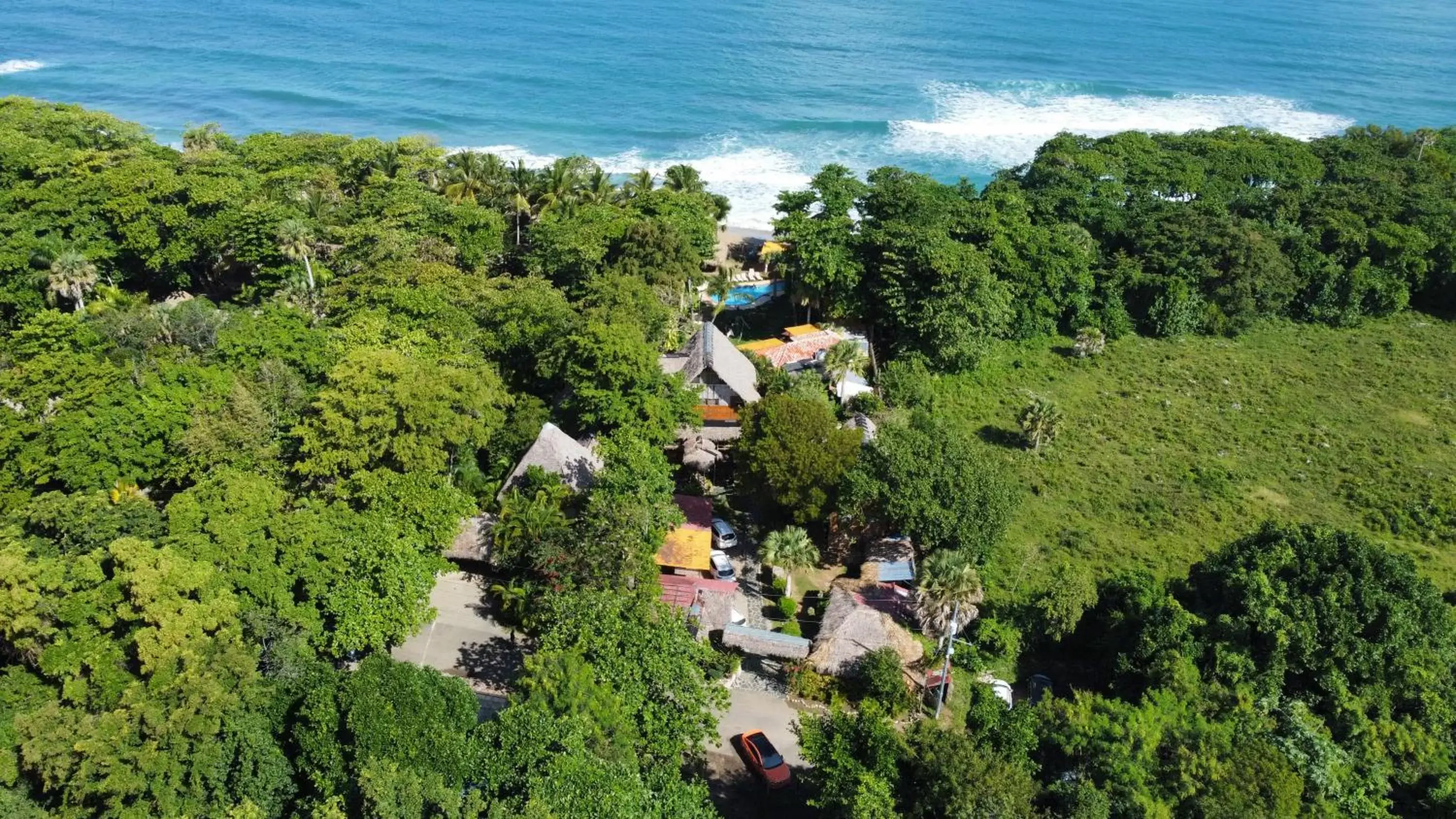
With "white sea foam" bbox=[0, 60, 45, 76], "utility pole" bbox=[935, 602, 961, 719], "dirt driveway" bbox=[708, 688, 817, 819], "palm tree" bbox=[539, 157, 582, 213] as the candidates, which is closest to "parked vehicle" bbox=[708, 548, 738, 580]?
"dirt driveway" bbox=[708, 688, 817, 819]

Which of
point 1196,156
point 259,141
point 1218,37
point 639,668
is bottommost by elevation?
point 639,668

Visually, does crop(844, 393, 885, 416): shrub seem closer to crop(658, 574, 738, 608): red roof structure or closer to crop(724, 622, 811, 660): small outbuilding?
crop(658, 574, 738, 608): red roof structure

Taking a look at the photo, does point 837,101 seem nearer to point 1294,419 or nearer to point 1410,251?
point 1410,251

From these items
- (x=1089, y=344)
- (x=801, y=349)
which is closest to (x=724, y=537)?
(x=801, y=349)

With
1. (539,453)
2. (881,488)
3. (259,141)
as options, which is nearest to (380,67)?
(259,141)

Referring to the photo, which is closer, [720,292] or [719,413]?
[719,413]

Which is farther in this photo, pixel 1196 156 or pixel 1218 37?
pixel 1218 37

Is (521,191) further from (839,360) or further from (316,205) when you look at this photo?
(839,360)
